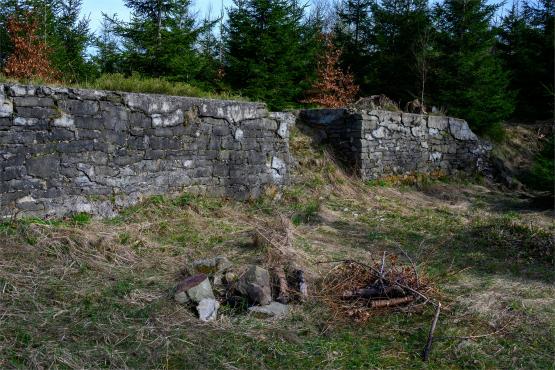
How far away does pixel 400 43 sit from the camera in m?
16.7

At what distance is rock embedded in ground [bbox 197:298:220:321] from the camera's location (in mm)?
3453

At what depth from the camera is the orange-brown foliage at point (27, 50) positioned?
1330 cm

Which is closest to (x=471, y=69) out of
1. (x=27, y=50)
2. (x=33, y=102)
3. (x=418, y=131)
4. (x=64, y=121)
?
(x=418, y=131)

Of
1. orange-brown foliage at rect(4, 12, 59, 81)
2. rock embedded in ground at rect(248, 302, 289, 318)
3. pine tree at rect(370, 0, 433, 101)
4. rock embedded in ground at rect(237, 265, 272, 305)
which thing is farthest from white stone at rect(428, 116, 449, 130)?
orange-brown foliage at rect(4, 12, 59, 81)

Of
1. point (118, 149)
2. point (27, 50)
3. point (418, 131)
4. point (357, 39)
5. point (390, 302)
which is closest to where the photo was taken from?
point (390, 302)

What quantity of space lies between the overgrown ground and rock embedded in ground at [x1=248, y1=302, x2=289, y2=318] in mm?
81

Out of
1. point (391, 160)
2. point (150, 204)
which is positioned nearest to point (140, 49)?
point (391, 160)

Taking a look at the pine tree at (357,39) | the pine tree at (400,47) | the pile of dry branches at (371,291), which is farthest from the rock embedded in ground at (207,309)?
the pine tree at (357,39)

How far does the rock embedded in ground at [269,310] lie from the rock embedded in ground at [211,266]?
69 cm

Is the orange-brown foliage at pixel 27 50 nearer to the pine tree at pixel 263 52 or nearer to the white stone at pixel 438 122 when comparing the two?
the pine tree at pixel 263 52

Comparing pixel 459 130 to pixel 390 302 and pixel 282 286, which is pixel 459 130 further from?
pixel 282 286

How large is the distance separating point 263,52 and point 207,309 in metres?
12.1

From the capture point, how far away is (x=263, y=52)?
14.5 metres

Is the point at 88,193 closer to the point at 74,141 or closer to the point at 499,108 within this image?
the point at 74,141
